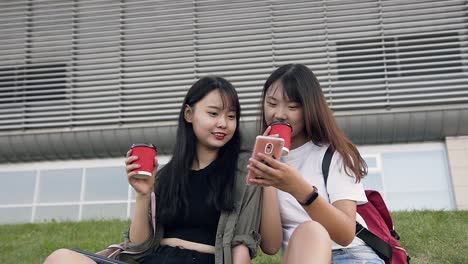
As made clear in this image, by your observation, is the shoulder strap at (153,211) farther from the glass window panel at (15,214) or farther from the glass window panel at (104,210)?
the glass window panel at (15,214)

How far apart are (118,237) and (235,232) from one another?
156 inches

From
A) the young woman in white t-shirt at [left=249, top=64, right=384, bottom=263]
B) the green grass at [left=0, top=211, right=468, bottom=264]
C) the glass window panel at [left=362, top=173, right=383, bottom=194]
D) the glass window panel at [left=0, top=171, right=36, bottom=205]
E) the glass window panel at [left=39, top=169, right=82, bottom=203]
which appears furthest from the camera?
the glass window panel at [left=0, top=171, right=36, bottom=205]

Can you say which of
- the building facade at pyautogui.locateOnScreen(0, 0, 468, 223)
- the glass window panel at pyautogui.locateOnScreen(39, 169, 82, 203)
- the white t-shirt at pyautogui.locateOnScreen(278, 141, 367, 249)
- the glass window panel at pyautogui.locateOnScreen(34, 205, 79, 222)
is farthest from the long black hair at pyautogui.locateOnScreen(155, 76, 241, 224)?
the glass window panel at pyautogui.locateOnScreen(39, 169, 82, 203)

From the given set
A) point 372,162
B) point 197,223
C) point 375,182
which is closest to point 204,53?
point 372,162

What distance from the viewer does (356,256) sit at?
6.99 ft

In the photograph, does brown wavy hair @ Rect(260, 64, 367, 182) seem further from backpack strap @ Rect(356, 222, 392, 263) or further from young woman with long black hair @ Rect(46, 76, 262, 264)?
young woman with long black hair @ Rect(46, 76, 262, 264)

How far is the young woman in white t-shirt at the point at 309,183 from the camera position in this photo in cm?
196

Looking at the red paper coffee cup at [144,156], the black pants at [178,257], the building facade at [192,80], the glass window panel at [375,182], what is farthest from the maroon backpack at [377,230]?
the glass window panel at [375,182]

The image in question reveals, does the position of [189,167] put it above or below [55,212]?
above

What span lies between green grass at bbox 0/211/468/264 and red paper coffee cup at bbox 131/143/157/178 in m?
2.67

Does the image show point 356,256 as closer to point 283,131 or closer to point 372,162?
point 283,131

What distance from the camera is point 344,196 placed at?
84.4 inches

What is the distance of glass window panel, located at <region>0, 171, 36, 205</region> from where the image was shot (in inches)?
437

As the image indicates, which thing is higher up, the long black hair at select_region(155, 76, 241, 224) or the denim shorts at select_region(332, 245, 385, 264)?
the long black hair at select_region(155, 76, 241, 224)
